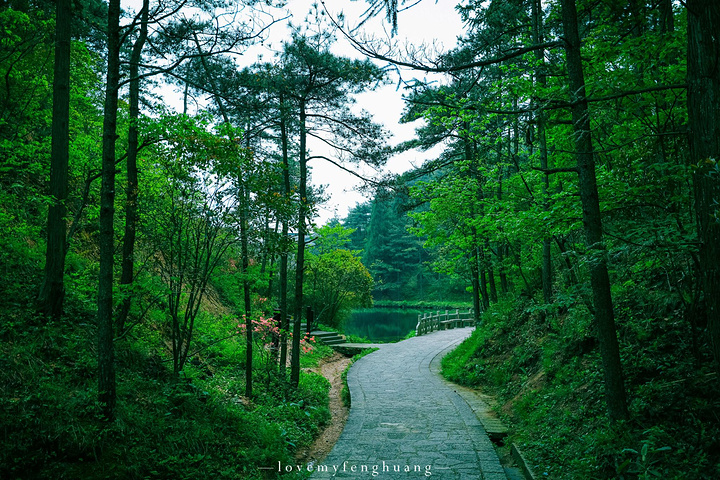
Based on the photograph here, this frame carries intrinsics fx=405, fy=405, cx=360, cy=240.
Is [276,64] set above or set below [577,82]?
above

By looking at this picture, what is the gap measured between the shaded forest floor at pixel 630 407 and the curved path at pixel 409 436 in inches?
24.0

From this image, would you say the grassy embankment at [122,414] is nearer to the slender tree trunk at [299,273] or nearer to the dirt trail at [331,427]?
the dirt trail at [331,427]

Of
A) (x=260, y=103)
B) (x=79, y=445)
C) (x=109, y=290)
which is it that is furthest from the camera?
(x=260, y=103)

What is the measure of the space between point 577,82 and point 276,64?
19.6 feet

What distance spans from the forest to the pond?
18330 mm

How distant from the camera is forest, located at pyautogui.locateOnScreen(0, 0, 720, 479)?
12.1 ft

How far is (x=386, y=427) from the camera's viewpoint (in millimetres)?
6477

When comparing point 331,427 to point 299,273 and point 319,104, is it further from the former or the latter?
point 319,104

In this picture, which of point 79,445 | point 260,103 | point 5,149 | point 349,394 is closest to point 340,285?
point 349,394

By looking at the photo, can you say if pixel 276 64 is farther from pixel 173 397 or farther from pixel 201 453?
pixel 201 453

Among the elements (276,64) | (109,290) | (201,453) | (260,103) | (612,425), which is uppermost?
(276,64)

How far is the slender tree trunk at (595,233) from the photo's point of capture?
395cm

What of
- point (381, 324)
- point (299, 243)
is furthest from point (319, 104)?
point (381, 324)

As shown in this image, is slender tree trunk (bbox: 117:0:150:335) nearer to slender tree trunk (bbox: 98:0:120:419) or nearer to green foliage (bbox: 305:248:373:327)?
slender tree trunk (bbox: 98:0:120:419)
